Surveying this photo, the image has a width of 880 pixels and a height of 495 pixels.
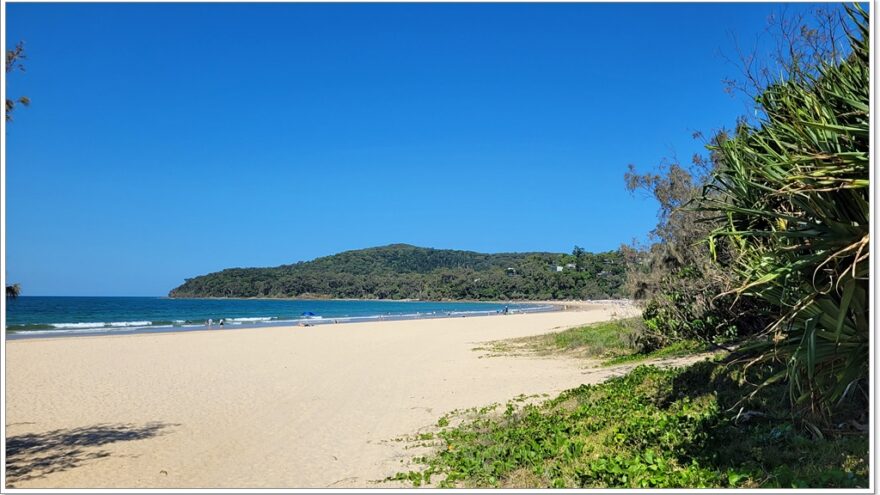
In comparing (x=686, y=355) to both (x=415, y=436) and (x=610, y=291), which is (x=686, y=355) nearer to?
(x=415, y=436)

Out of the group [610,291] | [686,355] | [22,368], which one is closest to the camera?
[686,355]

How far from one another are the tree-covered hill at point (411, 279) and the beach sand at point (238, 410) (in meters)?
96.8

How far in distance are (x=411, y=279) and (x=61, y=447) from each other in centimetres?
Result: 13640

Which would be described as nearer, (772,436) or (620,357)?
(772,436)

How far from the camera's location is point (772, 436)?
201 inches

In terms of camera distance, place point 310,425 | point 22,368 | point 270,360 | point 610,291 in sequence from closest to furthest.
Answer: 1. point 310,425
2. point 22,368
3. point 270,360
4. point 610,291

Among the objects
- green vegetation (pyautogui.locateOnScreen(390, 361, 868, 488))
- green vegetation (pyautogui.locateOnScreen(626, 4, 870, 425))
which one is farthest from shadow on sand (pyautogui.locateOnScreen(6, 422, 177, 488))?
green vegetation (pyautogui.locateOnScreen(626, 4, 870, 425))

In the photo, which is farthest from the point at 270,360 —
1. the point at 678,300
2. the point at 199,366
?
the point at 678,300

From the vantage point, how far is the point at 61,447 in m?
7.82

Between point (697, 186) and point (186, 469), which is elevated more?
point (697, 186)

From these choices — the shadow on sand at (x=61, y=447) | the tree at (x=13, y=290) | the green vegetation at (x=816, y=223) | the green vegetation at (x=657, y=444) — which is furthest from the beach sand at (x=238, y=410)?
the green vegetation at (x=816, y=223)

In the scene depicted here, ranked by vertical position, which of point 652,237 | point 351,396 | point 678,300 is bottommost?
point 351,396

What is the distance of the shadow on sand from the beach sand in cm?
2

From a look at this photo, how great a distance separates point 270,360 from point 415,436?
40.9 ft
